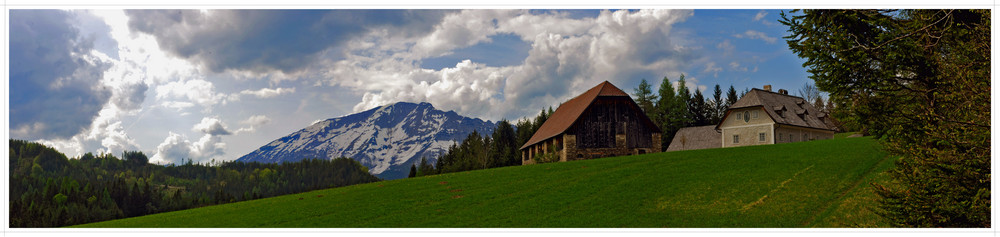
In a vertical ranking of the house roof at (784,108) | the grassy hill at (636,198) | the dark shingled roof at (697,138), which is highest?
the house roof at (784,108)

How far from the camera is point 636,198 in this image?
1091 inches

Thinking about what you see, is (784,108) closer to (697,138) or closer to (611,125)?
(697,138)

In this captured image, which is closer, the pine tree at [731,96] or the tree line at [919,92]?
the tree line at [919,92]

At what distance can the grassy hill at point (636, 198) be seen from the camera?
931 inches

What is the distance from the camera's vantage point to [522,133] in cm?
9856

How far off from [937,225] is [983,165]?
8.08 ft

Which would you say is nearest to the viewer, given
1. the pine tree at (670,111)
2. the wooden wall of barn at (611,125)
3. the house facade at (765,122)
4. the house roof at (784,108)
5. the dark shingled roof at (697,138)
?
the wooden wall of barn at (611,125)

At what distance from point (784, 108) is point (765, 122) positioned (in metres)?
4.80

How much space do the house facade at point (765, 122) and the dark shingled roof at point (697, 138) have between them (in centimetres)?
1000

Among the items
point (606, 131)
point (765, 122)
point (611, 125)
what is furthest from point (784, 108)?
point (606, 131)

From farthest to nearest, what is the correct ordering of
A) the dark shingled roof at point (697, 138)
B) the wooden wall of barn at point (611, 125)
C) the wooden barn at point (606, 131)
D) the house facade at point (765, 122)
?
1. the dark shingled roof at point (697, 138)
2. the house facade at point (765, 122)
3. the wooden wall of barn at point (611, 125)
4. the wooden barn at point (606, 131)

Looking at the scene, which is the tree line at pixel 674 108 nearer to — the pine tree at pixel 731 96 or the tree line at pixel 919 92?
the pine tree at pixel 731 96

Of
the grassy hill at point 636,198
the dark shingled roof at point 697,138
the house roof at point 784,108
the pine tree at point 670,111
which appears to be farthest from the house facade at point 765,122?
the pine tree at point 670,111

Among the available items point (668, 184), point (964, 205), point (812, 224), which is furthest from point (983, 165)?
point (668, 184)
